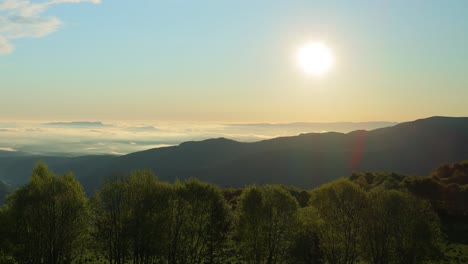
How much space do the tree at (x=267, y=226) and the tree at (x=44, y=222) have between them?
95.7ft

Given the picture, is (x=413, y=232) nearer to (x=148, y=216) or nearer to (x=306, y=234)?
(x=306, y=234)

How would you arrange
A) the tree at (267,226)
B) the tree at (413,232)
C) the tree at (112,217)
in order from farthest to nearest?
the tree at (267,226)
the tree at (112,217)
the tree at (413,232)

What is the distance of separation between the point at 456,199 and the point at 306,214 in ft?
241

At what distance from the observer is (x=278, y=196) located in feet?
229

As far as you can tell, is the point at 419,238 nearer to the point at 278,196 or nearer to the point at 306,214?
the point at 306,214

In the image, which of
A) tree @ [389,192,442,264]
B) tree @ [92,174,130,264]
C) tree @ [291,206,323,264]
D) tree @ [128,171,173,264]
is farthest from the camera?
tree @ [291,206,323,264]

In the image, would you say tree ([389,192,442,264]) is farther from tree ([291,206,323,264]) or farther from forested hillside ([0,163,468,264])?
tree ([291,206,323,264])

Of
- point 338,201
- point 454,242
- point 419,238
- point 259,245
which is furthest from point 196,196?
point 454,242

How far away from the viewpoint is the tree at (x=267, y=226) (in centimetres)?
6738

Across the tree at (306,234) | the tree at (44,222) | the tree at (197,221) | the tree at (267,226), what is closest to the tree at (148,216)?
the tree at (197,221)

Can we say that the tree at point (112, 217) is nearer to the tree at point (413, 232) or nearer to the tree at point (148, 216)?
the tree at point (148, 216)

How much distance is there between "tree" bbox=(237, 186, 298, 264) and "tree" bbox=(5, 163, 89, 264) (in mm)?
29181

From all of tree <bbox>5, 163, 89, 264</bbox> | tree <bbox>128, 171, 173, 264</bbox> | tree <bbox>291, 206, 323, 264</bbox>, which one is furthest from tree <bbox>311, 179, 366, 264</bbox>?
tree <bbox>5, 163, 89, 264</bbox>

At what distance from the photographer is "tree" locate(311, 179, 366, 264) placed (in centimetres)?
6744
